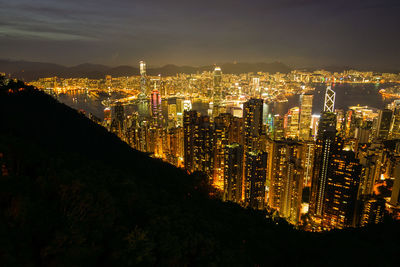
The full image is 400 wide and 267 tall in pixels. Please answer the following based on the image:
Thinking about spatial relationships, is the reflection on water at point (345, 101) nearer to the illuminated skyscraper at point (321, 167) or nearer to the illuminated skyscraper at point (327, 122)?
the illuminated skyscraper at point (327, 122)

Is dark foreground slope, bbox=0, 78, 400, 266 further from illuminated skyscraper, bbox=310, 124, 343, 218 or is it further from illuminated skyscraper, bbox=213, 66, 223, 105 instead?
illuminated skyscraper, bbox=213, 66, 223, 105

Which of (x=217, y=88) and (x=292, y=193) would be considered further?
(x=217, y=88)

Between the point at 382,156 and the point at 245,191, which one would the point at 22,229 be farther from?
the point at 382,156

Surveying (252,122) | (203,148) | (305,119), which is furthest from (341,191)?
(305,119)

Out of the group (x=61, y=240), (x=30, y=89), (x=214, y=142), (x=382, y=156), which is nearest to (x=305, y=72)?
(x=382, y=156)

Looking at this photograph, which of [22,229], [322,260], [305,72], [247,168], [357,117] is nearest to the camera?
[22,229]

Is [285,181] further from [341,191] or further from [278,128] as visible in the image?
[278,128]

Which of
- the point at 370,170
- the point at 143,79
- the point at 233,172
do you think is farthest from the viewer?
the point at 143,79
